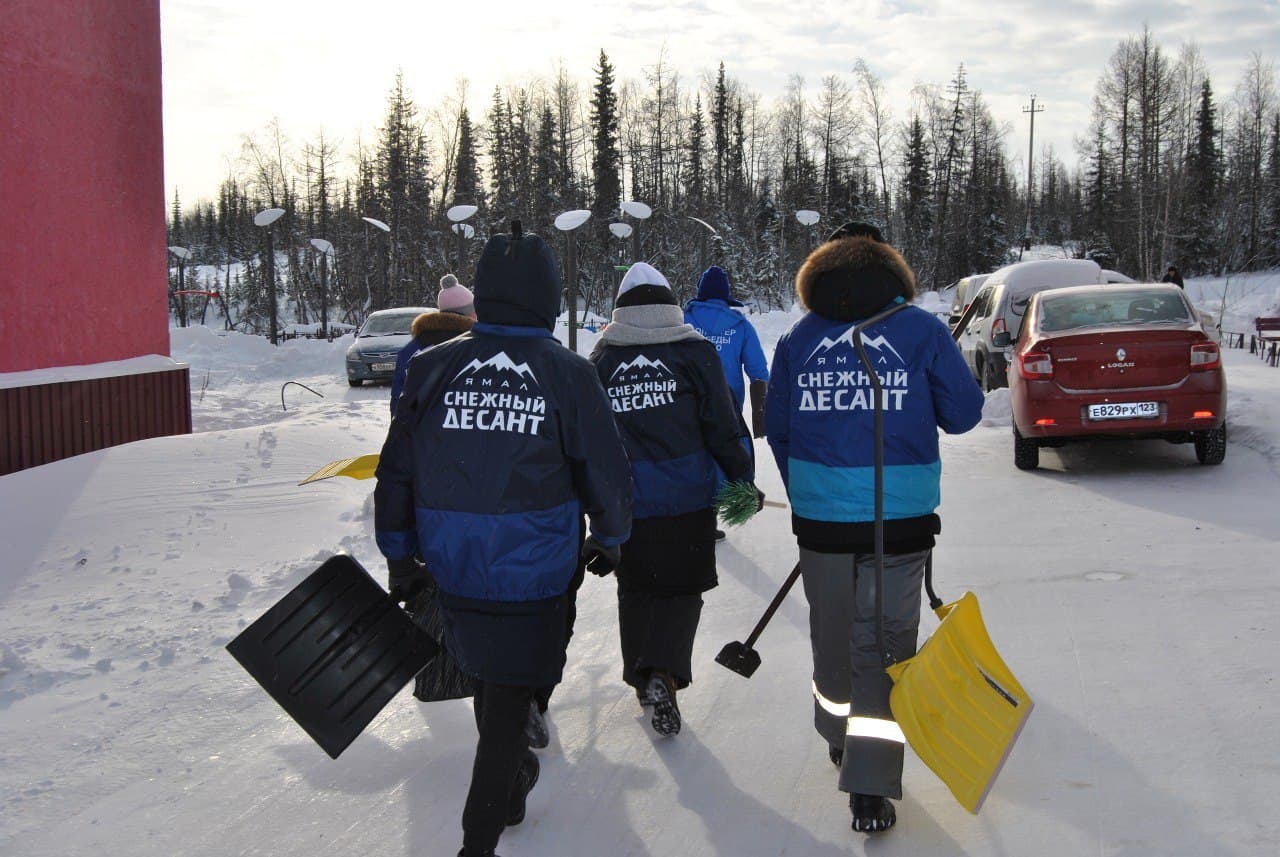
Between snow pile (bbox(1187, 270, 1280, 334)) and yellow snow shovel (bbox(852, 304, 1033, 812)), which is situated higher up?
snow pile (bbox(1187, 270, 1280, 334))

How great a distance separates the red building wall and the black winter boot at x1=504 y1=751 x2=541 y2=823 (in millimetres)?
7795

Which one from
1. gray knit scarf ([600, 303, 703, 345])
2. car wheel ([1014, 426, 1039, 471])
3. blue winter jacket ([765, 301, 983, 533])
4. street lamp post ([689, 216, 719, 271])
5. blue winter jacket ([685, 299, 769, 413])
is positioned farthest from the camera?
street lamp post ([689, 216, 719, 271])

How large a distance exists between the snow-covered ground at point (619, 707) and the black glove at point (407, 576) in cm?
80

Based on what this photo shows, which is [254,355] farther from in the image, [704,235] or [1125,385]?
[1125,385]

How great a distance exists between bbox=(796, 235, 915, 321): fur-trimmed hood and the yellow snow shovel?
0.21ft

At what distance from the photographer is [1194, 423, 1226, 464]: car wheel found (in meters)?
8.37

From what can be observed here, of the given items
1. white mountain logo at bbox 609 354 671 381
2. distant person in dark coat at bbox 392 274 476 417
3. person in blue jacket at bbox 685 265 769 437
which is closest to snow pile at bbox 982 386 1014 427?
person in blue jacket at bbox 685 265 769 437

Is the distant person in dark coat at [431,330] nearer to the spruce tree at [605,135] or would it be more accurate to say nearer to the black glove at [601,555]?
the black glove at [601,555]

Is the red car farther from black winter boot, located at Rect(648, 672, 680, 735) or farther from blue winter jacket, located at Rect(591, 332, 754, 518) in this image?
black winter boot, located at Rect(648, 672, 680, 735)

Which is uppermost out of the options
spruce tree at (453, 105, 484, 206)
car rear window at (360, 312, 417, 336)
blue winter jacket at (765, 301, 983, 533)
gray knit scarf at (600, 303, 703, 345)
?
spruce tree at (453, 105, 484, 206)

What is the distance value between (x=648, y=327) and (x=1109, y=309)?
6665mm

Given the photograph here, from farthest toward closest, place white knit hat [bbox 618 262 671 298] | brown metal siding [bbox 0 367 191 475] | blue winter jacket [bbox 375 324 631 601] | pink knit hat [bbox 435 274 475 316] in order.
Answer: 1. brown metal siding [bbox 0 367 191 475]
2. pink knit hat [bbox 435 274 475 316]
3. white knit hat [bbox 618 262 671 298]
4. blue winter jacket [bbox 375 324 631 601]

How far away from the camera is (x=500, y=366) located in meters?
2.84

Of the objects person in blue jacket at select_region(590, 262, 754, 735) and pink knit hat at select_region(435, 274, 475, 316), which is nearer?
person in blue jacket at select_region(590, 262, 754, 735)
